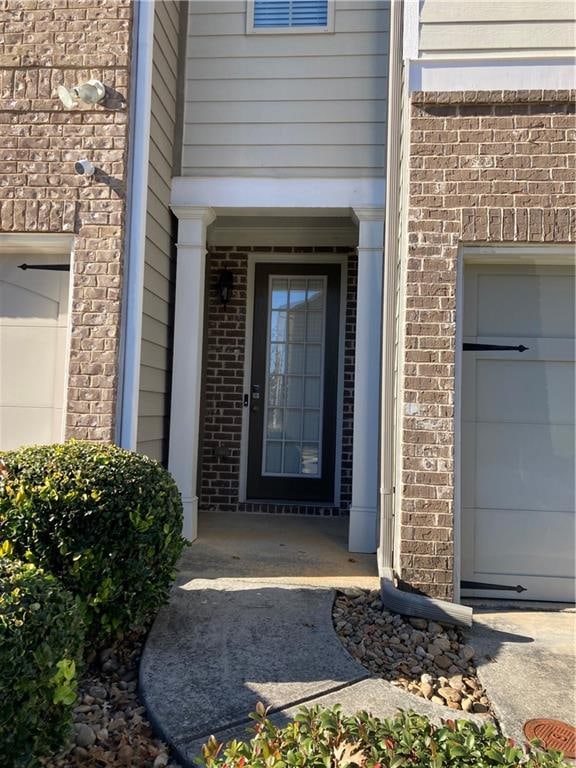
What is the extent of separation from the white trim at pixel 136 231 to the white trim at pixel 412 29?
168cm

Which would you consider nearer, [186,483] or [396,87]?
[396,87]

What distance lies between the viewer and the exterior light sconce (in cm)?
558

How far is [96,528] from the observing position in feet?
8.11

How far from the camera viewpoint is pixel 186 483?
4430 mm

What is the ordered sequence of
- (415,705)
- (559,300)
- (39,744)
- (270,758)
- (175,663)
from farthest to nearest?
(559,300)
(175,663)
(415,705)
(39,744)
(270,758)

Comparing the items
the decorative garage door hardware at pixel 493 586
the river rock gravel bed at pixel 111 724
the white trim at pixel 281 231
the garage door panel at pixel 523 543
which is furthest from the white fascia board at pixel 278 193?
the river rock gravel bed at pixel 111 724

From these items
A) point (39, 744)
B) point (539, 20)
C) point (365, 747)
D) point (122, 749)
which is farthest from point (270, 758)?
point (539, 20)

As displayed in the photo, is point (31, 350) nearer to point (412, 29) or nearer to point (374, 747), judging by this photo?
point (412, 29)

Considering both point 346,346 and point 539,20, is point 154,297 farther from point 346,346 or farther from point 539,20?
point 539,20

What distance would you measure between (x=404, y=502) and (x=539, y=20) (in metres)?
2.91

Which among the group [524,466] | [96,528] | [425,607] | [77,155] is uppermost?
[77,155]

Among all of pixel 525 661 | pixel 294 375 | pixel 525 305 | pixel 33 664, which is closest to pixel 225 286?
pixel 294 375

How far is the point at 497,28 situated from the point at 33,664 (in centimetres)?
391

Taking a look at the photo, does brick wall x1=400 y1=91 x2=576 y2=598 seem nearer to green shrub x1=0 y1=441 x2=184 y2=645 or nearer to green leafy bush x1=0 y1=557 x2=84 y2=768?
green shrub x1=0 y1=441 x2=184 y2=645
